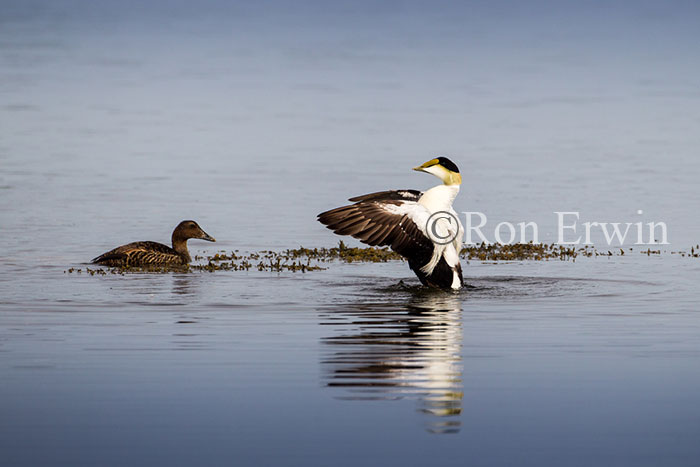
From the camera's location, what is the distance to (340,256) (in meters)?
21.5

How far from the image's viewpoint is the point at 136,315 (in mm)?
12102

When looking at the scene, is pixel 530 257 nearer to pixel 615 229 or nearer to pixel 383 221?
pixel 615 229

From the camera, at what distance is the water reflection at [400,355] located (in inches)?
289

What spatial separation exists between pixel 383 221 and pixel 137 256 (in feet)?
22.0

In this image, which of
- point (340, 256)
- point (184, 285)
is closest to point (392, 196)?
point (184, 285)

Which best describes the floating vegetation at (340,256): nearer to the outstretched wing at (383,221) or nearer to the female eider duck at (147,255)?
the female eider duck at (147,255)

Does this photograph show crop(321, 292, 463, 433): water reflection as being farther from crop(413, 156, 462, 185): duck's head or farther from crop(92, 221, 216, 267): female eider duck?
crop(92, 221, 216, 267): female eider duck

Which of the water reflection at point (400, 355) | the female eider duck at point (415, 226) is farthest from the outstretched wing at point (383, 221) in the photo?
the water reflection at point (400, 355)

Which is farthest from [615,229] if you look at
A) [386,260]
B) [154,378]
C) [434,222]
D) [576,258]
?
[154,378]

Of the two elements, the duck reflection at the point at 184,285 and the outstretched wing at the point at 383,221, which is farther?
the duck reflection at the point at 184,285

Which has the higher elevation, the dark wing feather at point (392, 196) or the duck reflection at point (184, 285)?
the dark wing feather at point (392, 196)

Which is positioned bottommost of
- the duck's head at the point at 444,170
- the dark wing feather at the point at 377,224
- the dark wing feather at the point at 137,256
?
the dark wing feather at the point at 137,256

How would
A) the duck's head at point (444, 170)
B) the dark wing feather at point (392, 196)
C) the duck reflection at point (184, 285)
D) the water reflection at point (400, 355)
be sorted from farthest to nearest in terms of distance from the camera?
the duck's head at point (444, 170) < the duck reflection at point (184, 285) < the dark wing feather at point (392, 196) < the water reflection at point (400, 355)

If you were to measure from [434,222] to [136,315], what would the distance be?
4.74 meters
